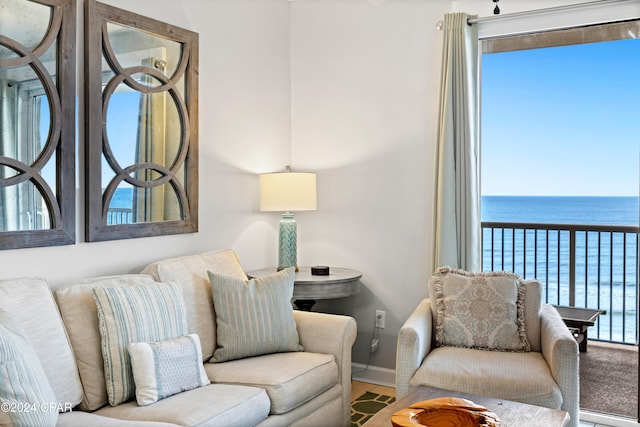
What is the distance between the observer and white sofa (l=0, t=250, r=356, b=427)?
2.11m

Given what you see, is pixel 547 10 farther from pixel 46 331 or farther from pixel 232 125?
pixel 46 331

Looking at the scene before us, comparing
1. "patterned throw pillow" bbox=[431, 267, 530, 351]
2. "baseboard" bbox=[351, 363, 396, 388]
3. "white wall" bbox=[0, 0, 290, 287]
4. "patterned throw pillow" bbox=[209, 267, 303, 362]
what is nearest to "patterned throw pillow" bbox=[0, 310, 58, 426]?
"white wall" bbox=[0, 0, 290, 287]

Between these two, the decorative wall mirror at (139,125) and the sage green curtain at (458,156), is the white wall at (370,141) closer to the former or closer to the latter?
the sage green curtain at (458,156)

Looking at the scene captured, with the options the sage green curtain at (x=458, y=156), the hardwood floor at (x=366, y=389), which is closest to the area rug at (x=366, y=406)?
the hardwood floor at (x=366, y=389)

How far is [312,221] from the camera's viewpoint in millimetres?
4156

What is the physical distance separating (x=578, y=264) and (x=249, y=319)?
2.42 metres

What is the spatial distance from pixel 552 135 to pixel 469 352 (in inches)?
61.5

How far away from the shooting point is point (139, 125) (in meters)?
2.98

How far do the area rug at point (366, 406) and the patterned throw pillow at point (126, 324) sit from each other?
4.07 ft

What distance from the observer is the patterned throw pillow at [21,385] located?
1666mm

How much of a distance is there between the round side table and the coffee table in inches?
48.0

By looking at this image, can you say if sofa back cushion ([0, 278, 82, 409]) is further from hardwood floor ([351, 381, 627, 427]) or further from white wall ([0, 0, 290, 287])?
hardwood floor ([351, 381, 627, 427])

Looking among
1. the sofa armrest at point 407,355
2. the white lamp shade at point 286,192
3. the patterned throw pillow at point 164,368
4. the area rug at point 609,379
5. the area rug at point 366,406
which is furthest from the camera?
the white lamp shade at point 286,192

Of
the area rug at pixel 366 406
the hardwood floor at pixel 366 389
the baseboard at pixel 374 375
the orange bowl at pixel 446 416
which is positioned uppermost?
the orange bowl at pixel 446 416
